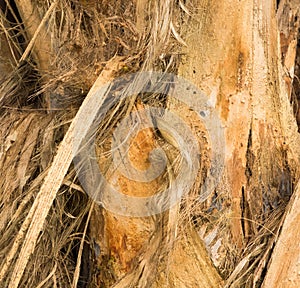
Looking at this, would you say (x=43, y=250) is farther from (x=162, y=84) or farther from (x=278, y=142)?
(x=278, y=142)

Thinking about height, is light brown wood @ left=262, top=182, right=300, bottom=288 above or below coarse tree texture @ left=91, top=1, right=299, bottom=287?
below

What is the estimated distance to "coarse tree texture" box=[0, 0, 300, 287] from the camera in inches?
66.2

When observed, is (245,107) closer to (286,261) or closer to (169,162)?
(169,162)

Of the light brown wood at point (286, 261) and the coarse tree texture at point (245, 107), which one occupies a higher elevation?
the coarse tree texture at point (245, 107)

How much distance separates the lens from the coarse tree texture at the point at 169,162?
1.68 m

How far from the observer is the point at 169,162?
168 cm

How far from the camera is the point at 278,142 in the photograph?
1.81 m

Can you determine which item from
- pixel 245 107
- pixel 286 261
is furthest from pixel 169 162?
pixel 286 261

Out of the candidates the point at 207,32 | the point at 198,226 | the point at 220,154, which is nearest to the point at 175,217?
the point at 198,226

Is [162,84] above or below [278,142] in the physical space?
above

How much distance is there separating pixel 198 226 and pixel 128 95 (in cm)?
35

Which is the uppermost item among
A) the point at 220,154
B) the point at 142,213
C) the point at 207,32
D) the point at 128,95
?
the point at 207,32

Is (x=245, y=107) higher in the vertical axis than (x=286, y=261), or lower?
higher

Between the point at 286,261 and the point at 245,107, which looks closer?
the point at 286,261
